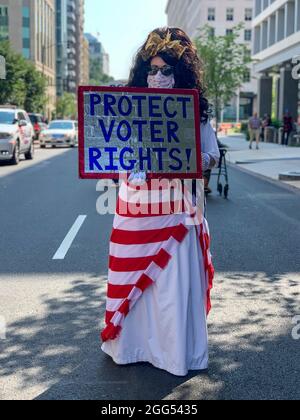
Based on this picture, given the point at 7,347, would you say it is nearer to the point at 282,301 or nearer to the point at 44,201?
the point at 282,301

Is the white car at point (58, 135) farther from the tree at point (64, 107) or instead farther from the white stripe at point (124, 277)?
the tree at point (64, 107)

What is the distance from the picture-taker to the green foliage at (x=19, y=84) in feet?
155

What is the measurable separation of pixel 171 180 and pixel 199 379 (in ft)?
3.97

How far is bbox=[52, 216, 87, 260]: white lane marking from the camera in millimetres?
7543

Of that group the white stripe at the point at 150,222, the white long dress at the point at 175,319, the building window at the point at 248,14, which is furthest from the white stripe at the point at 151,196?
the building window at the point at 248,14

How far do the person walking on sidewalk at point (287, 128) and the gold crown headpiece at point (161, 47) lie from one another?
3443cm

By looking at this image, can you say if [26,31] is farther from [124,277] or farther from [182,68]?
[124,277]

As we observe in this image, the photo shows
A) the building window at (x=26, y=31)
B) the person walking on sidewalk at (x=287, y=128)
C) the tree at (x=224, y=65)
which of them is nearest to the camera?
the person walking on sidewalk at (x=287, y=128)

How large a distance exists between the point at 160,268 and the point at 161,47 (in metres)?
1.35

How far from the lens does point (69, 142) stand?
36.3 metres

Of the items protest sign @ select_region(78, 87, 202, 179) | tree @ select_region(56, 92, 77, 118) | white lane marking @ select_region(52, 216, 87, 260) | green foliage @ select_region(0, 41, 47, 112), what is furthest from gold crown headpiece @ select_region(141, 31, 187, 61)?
tree @ select_region(56, 92, 77, 118)

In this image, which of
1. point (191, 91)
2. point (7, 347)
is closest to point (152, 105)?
point (191, 91)

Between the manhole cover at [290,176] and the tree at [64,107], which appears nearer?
the manhole cover at [290,176]

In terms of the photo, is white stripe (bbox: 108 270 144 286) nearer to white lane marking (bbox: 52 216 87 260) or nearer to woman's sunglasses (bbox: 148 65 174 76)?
woman's sunglasses (bbox: 148 65 174 76)
